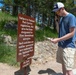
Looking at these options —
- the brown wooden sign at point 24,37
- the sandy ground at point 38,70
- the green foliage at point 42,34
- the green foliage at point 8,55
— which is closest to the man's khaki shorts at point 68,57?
the brown wooden sign at point 24,37

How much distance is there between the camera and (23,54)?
220 inches

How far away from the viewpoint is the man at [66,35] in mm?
5035

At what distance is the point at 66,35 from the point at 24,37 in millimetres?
972

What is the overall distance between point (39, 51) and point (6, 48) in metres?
1.27

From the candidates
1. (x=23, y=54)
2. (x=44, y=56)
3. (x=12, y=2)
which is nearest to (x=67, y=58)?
(x=23, y=54)

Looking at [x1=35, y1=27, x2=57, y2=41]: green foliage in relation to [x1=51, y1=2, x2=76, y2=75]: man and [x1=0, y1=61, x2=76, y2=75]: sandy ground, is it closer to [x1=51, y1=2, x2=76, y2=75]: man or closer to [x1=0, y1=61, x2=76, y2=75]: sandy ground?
[x1=0, y1=61, x2=76, y2=75]: sandy ground

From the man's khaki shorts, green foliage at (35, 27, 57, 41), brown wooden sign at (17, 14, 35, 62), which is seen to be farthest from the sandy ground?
green foliage at (35, 27, 57, 41)

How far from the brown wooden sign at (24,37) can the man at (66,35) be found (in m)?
0.74

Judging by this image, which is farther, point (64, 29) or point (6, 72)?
point (6, 72)

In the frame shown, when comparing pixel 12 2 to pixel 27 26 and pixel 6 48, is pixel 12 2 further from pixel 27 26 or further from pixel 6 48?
pixel 27 26

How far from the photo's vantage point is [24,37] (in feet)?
18.2

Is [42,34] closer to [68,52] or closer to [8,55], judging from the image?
[8,55]

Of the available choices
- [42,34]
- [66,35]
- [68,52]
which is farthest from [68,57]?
[42,34]

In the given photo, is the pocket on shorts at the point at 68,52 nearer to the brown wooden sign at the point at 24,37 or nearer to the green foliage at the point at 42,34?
the brown wooden sign at the point at 24,37
